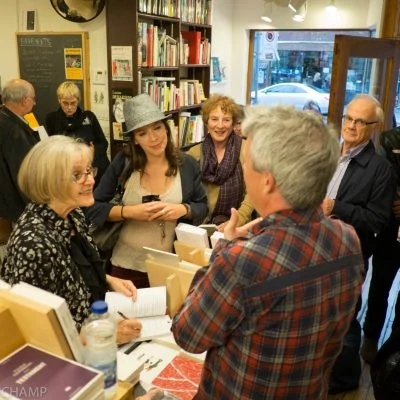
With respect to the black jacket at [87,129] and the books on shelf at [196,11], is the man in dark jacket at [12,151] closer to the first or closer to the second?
the black jacket at [87,129]

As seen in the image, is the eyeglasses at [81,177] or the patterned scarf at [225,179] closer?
the eyeglasses at [81,177]

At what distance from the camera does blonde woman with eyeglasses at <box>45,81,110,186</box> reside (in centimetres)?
404

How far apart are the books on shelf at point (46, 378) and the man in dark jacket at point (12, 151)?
262 cm

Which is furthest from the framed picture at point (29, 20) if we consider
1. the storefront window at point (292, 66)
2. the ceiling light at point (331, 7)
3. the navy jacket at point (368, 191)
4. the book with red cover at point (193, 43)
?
the ceiling light at point (331, 7)

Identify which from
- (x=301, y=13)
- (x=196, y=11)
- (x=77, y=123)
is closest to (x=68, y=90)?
(x=77, y=123)

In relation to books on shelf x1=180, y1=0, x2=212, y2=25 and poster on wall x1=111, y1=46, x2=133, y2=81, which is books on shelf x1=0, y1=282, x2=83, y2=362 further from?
books on shelf x1=180, y1=0, x2=212, y2=25

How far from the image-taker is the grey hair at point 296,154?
37.2 inches

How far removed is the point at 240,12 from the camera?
632 cm

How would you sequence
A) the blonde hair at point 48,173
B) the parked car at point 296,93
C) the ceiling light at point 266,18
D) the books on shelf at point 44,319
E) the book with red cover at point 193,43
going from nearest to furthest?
the books on shelf at point 44,319 < the blonde hair at point 48,173 < the book with red cover at point 193,43 < the ceiling light at point 266,18 < the parked car at point 296,93

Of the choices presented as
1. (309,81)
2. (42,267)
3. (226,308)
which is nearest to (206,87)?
(309,81)

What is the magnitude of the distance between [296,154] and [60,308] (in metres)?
0.66

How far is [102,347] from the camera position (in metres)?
1.11

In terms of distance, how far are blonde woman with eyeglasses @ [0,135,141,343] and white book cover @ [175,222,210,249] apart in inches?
16.1

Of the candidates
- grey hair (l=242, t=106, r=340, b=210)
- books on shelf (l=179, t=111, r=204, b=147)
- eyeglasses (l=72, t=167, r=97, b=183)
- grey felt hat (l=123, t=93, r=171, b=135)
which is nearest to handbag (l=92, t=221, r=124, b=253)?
grey felt hat (l=123, t=93, r=171, b=135)
